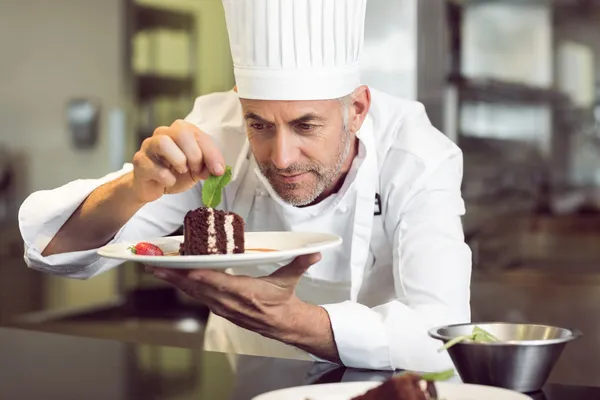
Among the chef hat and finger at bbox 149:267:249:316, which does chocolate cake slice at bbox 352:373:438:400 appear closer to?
finger at bbox 149:267:249:316

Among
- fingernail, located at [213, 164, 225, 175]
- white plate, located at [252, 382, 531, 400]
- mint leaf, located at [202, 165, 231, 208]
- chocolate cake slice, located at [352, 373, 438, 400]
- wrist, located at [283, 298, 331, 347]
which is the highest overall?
fingernail, located at [213, 164, 225, 175]

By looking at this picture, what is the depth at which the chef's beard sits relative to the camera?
203 cm

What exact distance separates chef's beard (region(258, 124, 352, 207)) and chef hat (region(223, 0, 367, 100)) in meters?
0.13

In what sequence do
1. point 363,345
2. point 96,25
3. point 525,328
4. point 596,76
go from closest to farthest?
point 525,328 < point 363,345 < point 596,76 < point 96,25

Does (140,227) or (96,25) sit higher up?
(96,25)

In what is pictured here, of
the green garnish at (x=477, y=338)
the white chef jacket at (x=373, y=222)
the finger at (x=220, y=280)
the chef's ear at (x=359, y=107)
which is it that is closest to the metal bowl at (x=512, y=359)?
the green garnish at (x=477, y=338)

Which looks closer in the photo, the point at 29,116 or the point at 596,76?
the point at 596,76

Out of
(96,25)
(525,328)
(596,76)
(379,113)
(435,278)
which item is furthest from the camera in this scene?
(96,25)

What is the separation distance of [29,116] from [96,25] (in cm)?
55

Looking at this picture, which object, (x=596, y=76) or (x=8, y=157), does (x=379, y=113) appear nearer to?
(x=596, y=76)

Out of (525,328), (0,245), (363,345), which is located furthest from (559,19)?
(0,245)

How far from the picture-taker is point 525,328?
1.44 meters

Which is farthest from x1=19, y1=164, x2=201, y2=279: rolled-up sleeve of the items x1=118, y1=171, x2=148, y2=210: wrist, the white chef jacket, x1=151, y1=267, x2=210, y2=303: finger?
x1=151, y1=267, x2=210, y2=303: finger

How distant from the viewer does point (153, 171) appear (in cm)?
179
